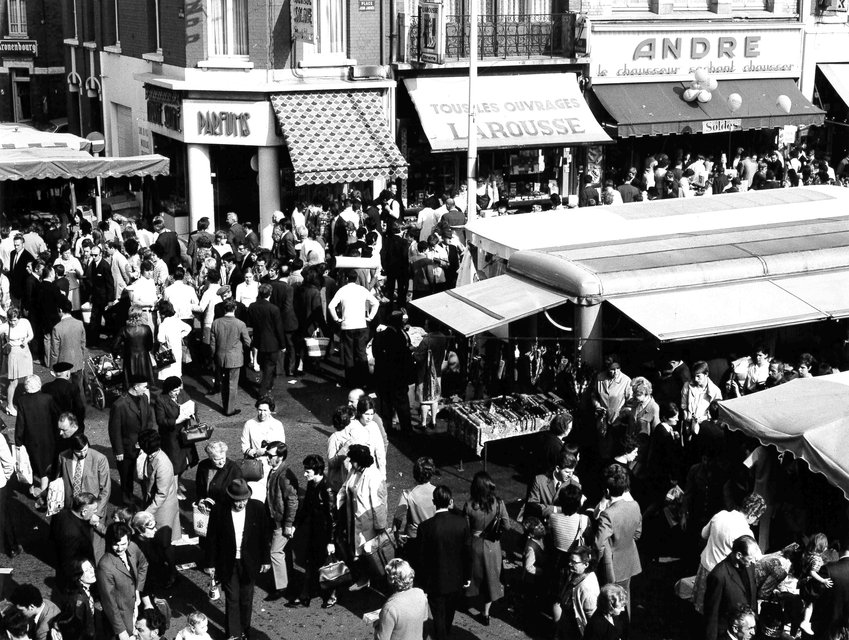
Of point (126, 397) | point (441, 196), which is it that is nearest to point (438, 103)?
point (441, 196)

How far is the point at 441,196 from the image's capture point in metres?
26.7

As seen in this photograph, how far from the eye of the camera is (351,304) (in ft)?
54.0

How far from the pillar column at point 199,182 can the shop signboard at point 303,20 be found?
2861 millimetres

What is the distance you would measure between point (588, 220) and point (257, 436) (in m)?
5.96

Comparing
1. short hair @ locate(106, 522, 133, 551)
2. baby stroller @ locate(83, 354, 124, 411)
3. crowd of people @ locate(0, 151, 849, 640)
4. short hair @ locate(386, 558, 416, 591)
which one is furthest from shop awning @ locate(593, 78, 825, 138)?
short hair @ locate(386, 558, 416, 591)

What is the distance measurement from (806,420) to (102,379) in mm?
8980

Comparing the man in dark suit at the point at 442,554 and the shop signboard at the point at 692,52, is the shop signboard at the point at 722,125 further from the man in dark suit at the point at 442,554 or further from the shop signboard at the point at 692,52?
the man in dark suit at the point at 442,554

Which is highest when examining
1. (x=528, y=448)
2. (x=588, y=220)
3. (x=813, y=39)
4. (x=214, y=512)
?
(x=813, y=39)

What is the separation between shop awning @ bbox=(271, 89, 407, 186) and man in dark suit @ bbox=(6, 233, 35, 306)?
5670 millimetres

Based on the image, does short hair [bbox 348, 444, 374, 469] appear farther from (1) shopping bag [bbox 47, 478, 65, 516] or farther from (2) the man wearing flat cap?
(2) the man wearing flat cap

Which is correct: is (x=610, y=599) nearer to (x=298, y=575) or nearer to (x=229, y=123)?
(x=298, y=575)

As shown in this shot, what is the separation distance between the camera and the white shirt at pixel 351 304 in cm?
1644

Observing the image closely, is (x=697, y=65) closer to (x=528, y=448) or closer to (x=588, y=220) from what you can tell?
(x=588, y=220)

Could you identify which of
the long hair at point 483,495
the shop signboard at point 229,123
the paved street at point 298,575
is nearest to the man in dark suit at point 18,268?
the paved street at point 298,575
